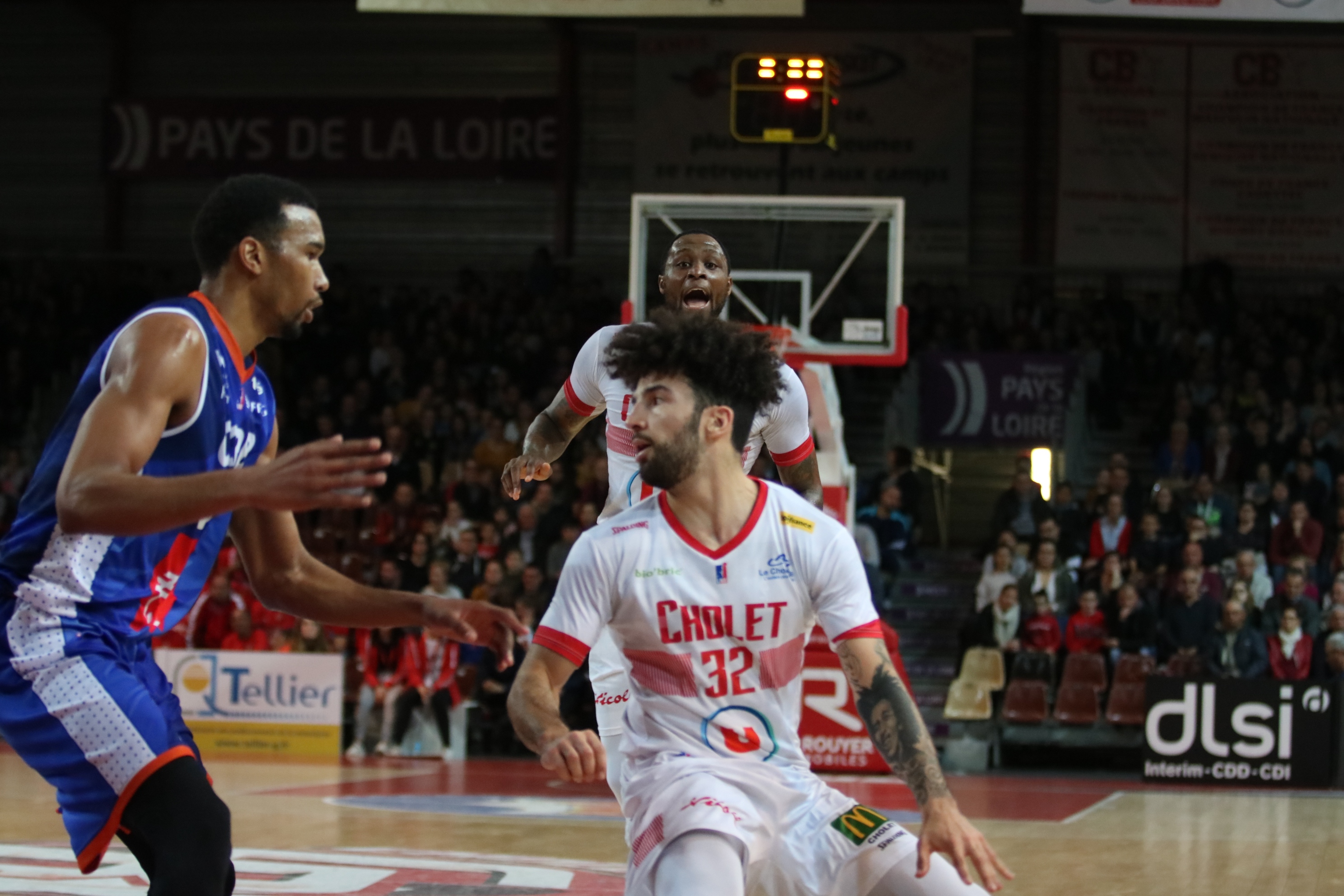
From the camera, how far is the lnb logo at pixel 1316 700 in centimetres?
1334

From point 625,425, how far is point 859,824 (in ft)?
8.18

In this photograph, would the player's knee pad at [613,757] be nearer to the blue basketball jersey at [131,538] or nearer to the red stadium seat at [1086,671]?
the blue basketball jersey at [131,538]

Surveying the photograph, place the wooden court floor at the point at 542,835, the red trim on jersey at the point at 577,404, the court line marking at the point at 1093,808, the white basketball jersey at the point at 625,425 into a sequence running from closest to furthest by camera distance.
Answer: the white basketball jersey at the point at 625,425
the red trim on jersey at the point at 577,404
the wooden court floor at the point at 542,835
the court line marking at the point at 1093,808

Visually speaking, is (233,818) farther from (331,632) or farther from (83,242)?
(83,242)

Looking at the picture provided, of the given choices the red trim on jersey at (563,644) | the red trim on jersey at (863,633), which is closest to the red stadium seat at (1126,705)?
the red trim on jersey at (863,633)

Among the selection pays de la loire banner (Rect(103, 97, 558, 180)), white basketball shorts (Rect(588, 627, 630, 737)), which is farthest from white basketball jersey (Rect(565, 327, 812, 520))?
pays de la loire banner (Rect(103, 97, 558, 180))

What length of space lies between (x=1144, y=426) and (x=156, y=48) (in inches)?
641

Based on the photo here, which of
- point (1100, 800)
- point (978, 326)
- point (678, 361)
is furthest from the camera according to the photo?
point (978, 326)

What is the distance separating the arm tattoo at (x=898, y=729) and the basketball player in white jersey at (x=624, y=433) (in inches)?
70.4

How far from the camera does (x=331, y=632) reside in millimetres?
15852

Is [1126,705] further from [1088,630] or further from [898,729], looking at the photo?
[898,729]

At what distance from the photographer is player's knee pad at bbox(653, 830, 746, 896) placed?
3.77m

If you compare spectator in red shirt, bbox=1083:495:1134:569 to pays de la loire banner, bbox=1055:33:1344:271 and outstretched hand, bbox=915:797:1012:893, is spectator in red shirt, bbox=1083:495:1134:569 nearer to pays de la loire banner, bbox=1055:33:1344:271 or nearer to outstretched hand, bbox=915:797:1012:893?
pays de la loire banner, bbox=1055:33:1344:271

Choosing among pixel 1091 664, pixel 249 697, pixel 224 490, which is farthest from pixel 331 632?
pixel 224 490
